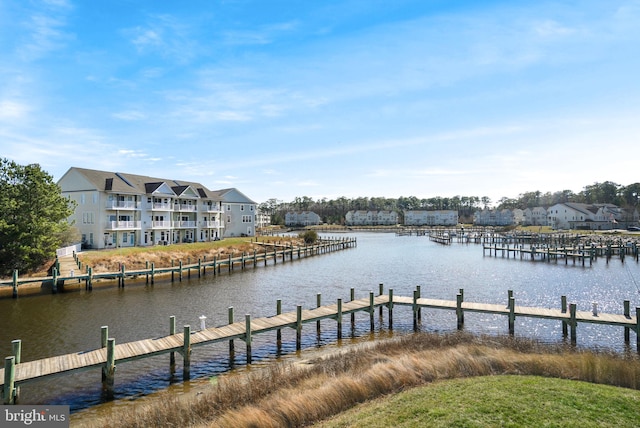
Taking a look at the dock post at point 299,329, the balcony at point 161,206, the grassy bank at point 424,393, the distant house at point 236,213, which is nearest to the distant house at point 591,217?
the distant house at point 236,213

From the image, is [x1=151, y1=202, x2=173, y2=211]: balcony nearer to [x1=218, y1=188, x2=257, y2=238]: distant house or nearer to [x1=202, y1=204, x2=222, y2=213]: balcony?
[x1=202, y1=204, x2=222, y2=213]: balcony

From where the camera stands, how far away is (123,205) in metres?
50.0

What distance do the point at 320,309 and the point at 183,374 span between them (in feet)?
28.3

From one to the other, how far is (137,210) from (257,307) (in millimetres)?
32514

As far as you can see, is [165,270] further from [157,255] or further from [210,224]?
[210,224]

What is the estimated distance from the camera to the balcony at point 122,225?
47.8 meters

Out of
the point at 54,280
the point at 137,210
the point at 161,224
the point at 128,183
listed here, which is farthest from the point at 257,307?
the point at 128,183

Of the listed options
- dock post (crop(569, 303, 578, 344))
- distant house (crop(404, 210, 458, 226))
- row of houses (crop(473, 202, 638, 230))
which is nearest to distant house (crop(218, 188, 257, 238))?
dock post (crop(569, 303, 578, 344))

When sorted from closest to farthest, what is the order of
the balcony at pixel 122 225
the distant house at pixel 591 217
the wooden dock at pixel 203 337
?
1. the wooden dock at pixel 203 337
2. the balcony at pixel 122 225
3. the distant house at pixel 591 217

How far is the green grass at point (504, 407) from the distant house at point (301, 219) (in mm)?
170811

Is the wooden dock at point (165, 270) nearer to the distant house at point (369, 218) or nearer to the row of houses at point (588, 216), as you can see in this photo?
the row of houses at point (588, 216)

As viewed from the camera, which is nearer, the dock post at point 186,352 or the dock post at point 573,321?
the dock post at point 186,352

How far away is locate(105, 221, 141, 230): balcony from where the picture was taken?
157ft

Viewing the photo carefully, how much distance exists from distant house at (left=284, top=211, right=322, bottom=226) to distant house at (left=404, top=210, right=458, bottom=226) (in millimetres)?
44399
